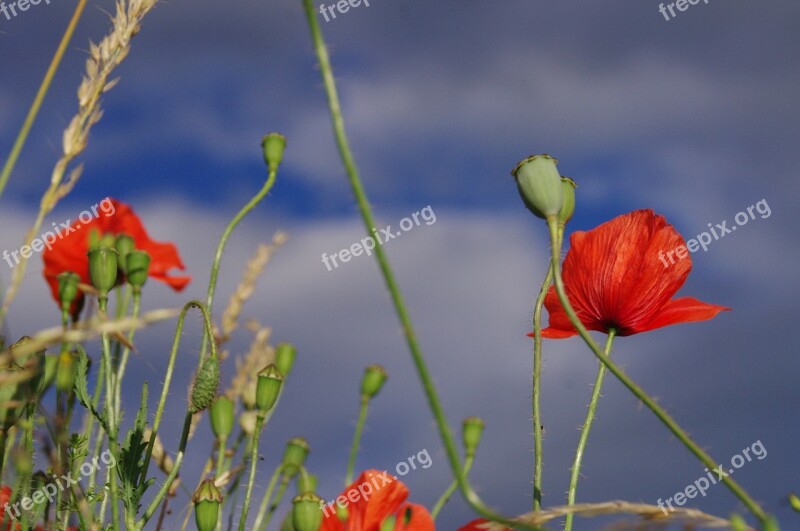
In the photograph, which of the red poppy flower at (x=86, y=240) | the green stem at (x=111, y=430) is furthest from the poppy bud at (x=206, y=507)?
the red poppy flower at (x=86, y=240)

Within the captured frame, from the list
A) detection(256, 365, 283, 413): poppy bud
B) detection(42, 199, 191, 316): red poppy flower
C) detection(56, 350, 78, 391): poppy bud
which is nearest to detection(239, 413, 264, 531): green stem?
detection(256, 365, 283, 413): poppy bud

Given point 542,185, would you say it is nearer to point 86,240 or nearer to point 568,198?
point 568,198

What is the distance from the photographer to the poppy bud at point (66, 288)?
148 centimetres

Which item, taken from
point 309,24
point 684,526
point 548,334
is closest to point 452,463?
point 684,526

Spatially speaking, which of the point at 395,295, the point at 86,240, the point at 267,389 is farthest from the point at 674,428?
the point at 86,240

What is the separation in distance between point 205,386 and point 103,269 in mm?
248

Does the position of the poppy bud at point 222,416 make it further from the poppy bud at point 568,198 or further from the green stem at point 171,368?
the poppy bud at point 568,198

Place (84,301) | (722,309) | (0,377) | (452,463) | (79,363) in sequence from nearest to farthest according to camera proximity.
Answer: (452,463) < (0,377) < (79,363) < (722,309) < (84,301)

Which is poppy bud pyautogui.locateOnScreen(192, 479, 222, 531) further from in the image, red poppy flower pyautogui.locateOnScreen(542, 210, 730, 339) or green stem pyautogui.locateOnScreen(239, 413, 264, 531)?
red poppy flower pyautogui.locateOnScreen(542, 210, 730, 339)

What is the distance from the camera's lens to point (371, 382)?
6.49 ft

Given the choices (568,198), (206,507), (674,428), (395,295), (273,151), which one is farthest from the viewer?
(273,151)

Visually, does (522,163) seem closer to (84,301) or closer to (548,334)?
(548,334)

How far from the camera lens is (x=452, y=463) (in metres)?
0.59

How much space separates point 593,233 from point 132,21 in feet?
2.92
